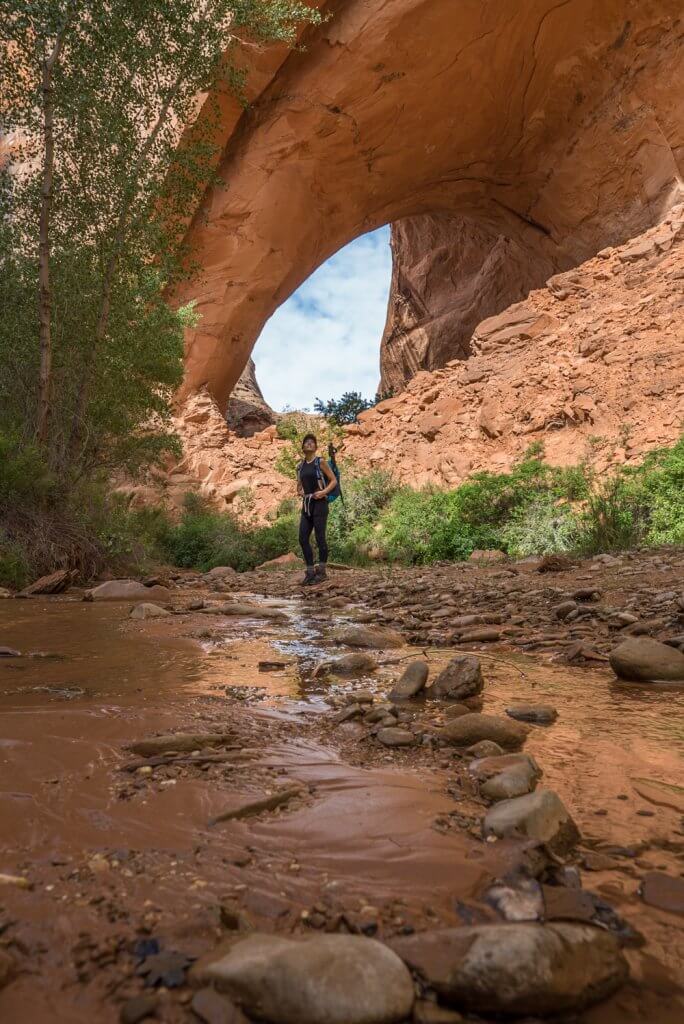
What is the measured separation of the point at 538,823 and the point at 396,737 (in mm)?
720

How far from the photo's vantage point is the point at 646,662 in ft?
9.45

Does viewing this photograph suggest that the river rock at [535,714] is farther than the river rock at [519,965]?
Yes

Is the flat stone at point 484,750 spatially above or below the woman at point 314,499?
below

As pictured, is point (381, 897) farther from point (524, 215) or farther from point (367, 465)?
point (524, 215)

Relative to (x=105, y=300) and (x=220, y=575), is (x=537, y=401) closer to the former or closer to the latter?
(x=220, y=575)

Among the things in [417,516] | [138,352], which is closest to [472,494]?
[417,516]

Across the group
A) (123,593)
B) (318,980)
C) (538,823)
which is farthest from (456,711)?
(123,593)

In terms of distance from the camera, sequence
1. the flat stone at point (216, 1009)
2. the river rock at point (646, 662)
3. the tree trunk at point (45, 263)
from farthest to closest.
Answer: the tree trunk at point (45, 263), the river rock at point (646, 662), the flat stone at point (216, 1009)

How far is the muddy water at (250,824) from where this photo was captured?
1011 millimetres

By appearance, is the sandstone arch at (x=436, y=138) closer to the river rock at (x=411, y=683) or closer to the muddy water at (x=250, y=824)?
the river rock at (x=411, y=683)

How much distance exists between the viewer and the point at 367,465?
1498 centimetres

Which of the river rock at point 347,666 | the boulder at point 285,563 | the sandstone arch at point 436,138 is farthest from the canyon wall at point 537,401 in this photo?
the river rock at point 347,666

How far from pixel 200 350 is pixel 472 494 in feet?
29.4

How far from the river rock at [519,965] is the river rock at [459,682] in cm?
163
